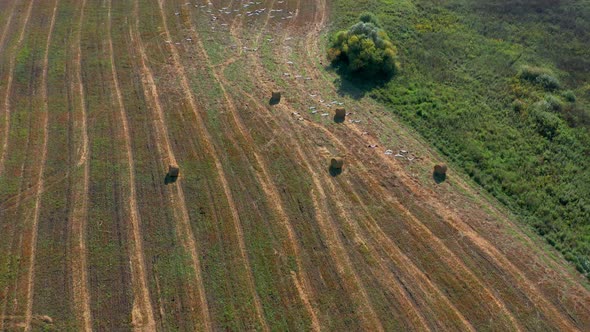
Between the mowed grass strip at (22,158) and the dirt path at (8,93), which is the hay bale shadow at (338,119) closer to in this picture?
the mowed grass strip at (22,158)

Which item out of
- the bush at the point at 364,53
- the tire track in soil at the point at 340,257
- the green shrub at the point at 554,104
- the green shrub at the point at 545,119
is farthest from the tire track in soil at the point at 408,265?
the green shrub at the point at 554,104

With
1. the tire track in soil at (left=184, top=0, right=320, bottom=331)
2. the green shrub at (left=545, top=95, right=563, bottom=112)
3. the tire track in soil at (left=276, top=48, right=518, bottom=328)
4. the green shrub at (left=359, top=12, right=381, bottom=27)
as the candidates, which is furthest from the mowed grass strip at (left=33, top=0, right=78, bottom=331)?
the green shrub at (left=545, top=95, right=563, bottom=112)

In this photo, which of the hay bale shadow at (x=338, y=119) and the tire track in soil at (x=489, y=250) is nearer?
the tire track in soil at (x=489, y=250)

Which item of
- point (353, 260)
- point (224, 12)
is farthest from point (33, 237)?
point (224, 12)

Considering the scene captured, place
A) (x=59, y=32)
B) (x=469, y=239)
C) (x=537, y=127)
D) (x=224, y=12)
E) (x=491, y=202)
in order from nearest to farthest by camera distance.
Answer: (x=469, y=239)
(x=491, y=202)
(x=537, y=127)
(x=59, y=32)
(x=224, y=12)

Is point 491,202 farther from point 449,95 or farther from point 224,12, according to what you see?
point 224,12

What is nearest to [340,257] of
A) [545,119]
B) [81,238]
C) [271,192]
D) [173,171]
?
[271,192]
